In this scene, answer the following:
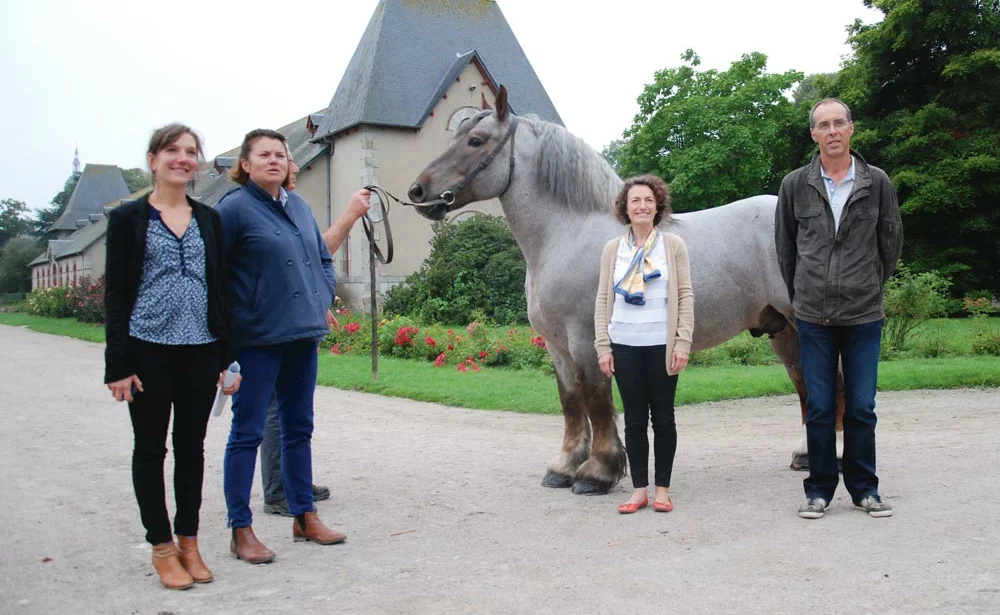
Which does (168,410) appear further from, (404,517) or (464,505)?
(464,505)

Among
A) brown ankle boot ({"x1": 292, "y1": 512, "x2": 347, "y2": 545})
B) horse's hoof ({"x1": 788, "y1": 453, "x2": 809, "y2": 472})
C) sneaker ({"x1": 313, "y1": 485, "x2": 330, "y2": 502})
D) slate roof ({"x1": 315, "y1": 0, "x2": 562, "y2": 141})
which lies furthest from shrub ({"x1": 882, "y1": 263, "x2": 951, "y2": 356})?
slate roof ({"x1": 315, "y1": 0, "x2": 562, "y2": 141})

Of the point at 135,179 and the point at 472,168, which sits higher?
the point at 135,179

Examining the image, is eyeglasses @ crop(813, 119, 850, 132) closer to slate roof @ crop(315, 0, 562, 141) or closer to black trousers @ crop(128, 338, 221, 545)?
black trousers @ crop(128, 338, 221, 545)

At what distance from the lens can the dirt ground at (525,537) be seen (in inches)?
127

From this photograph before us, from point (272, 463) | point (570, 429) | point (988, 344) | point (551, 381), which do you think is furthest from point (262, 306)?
point (988, 344)

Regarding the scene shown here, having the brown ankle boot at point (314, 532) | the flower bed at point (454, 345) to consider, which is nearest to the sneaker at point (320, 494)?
the brown ankle boot at point (314, 532)

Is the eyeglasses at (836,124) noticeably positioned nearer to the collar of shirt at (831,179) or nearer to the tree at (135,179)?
the collar of shirt at (831,179)

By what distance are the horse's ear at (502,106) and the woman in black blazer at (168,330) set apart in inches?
80.7

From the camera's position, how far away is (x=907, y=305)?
40.3 feet

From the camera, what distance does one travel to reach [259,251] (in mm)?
3895

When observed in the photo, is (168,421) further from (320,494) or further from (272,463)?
(320,494)

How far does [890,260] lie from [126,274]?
3866 millimetres

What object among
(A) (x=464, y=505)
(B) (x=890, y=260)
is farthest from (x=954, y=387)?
(A) (x=464, y=505)

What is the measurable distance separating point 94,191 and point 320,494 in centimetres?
7490
